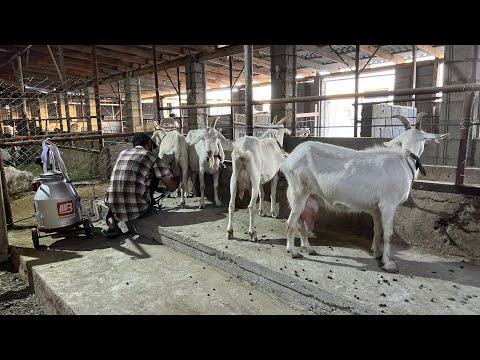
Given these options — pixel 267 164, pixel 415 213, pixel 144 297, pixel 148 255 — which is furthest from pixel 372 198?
pixel 148 255

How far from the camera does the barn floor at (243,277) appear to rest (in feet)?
9.04

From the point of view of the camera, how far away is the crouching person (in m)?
4.89

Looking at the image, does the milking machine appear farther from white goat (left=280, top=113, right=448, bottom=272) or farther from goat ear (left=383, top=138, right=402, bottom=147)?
goat ear (left=383, top=138, right=402, bottom=147)

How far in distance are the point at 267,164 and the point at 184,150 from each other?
2.12 meters

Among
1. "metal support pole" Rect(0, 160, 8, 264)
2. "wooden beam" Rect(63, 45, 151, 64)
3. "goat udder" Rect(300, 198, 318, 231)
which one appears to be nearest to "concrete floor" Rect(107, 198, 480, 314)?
"goat udder" Rect(300, 198, 318, 231)

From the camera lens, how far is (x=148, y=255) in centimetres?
435

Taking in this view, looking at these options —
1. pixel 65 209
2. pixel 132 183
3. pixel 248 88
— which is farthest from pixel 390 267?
pixel 65 209

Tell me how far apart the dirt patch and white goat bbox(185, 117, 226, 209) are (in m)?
2.91

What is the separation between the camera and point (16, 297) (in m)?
3.83

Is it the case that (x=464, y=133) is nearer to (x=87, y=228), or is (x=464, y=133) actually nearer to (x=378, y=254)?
(x=378, y=254)

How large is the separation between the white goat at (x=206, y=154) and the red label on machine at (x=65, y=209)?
216 centimetres

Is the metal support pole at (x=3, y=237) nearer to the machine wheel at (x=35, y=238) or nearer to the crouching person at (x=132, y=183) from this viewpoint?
the machine wheel at (x=35, y=238)

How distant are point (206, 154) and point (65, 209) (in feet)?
7.82
